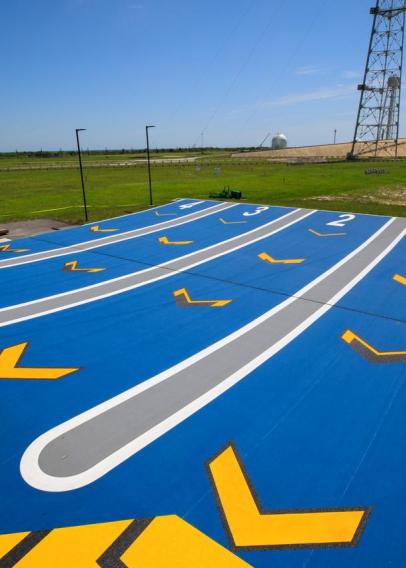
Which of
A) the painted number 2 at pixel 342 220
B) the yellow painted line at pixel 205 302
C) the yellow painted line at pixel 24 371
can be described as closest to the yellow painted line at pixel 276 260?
the yellow painted line at pixel 205 302

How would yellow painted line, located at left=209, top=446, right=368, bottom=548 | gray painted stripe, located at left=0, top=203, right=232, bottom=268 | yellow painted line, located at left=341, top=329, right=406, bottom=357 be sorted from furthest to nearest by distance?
gray painted stripe, located at left=0, top=203, right=232, bottom=268
yellow painted line, located at left=341, top=329, right=406, bottom=357
yellow painted line, located at left=209, top=446, right=368, bottom=548

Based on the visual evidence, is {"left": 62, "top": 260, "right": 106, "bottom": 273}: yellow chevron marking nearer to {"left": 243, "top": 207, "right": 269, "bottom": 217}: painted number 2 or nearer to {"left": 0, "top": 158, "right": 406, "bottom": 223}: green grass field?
{"left": 0, "top": 158, "right": 406, "bottom": 223}: green grass field

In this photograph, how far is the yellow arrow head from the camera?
5.93 meters

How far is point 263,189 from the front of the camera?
27109 millimetres

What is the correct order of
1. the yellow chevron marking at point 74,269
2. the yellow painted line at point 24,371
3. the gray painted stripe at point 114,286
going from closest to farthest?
the yellow painted line at point 24,371, the gray painted stripe at point 114,286, the yellow chevron marking at point 74,269

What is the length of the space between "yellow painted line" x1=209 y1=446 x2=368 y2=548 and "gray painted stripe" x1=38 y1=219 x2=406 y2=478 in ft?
4.62

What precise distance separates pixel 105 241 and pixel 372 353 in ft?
34.7

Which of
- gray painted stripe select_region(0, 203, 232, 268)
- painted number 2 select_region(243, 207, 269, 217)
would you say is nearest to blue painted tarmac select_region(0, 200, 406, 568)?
gray painted stripe select_region(0, 203, 232, 268)

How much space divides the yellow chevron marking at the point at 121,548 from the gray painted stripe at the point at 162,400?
750 millimetres

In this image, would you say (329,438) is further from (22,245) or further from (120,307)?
(22,245)

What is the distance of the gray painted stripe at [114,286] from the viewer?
26.3 ft

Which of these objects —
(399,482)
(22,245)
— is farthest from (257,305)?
(22,245)

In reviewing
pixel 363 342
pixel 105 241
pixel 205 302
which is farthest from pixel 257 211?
pixel 363 342

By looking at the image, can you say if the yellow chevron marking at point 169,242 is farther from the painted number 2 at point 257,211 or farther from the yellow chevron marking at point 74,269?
the painted number 2 at point 257,211
